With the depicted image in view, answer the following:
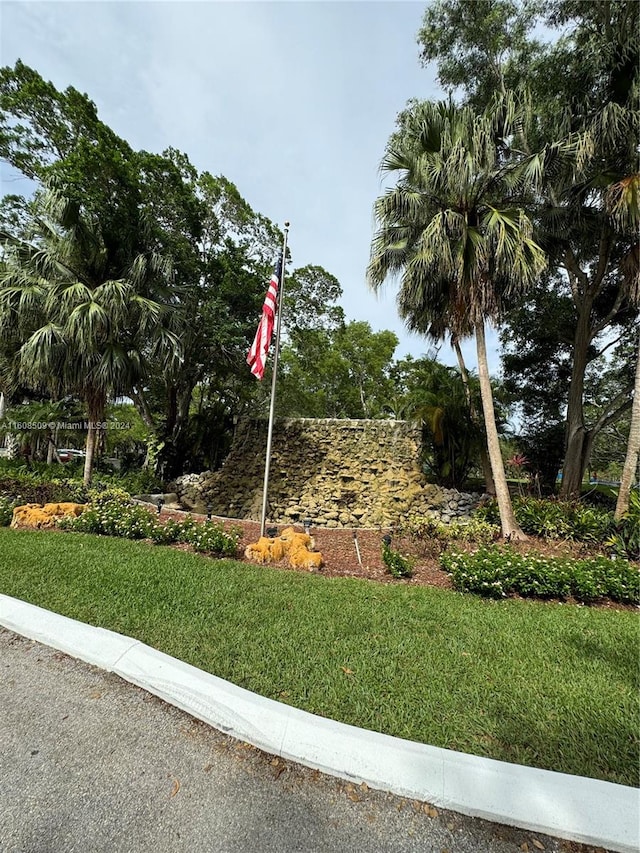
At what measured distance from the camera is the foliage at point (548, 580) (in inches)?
170

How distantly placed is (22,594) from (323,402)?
714 inches

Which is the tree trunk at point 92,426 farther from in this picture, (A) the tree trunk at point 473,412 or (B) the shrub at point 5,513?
(A) the tree trunk at point 473,412

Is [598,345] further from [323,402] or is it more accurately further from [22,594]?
[22,594]

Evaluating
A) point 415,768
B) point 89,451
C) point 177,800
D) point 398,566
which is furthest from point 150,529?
point 415,768

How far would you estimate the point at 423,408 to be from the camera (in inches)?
402

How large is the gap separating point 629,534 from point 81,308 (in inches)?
425

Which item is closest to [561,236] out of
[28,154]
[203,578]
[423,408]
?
[423,408]

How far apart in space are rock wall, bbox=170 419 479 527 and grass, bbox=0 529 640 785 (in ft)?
17.0

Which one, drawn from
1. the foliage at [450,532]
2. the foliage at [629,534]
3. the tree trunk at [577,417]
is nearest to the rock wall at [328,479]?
the foliage at [450,532]

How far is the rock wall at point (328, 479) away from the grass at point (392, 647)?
518cm

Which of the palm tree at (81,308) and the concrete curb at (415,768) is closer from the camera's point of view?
the concrete curb at (415,768)

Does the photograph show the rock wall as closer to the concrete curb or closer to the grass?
the grass

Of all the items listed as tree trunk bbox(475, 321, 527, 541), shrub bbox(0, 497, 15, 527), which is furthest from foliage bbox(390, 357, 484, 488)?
shrub bbox(0, 497, 15, 527)

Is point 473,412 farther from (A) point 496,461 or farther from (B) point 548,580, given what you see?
(B) point 548,580
